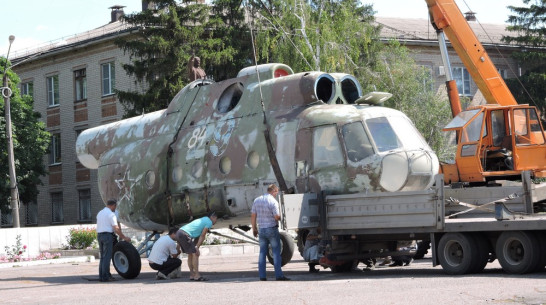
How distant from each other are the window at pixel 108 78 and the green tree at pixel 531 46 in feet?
69.5

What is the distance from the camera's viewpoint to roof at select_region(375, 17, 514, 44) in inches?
2173

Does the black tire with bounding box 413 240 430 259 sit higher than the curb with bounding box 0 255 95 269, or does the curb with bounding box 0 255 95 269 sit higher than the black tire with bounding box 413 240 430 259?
the black tire with bounding box 413 240 430 259

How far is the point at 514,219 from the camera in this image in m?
15.6

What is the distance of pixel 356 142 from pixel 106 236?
Result: 18.2ft

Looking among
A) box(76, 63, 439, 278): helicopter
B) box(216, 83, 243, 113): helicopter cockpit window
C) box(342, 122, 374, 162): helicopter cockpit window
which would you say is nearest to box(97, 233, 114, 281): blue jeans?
box(76, 63, 439, 278): helicopter

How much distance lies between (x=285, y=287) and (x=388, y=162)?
314cm

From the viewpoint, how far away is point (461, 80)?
56.2 meters

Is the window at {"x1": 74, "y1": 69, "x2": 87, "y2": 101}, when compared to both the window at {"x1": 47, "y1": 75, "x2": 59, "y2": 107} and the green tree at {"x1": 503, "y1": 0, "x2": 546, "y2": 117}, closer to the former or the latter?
the window at {"x1": 47, "y1": 75, "x2": 59, "y2": 107}

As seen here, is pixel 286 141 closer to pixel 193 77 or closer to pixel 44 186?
pixel 193 77

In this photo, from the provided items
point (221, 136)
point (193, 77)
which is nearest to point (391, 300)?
point (221, 136)

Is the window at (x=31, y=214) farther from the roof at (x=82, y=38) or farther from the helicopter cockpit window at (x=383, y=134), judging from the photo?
the helicopter cockpit window at (x=383, y=134)

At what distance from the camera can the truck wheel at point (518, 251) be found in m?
15.2

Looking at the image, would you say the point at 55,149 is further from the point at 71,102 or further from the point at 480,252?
the point at 480,252

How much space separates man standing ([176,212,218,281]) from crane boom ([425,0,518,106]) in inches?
483
